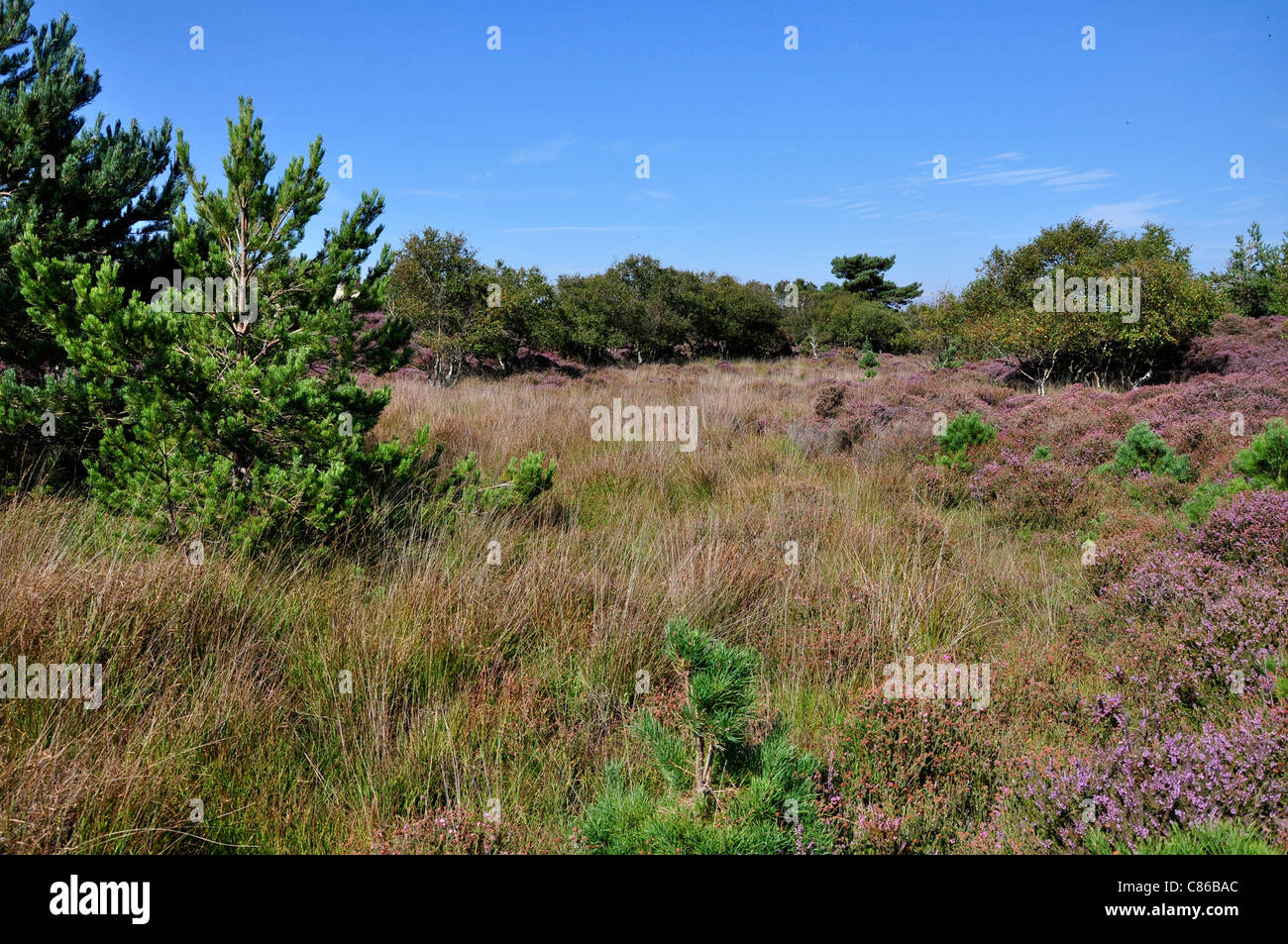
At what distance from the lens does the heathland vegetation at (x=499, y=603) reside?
7.30 feet

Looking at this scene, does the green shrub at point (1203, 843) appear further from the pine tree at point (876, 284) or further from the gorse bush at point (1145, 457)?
the pine tree at point (876, 284)

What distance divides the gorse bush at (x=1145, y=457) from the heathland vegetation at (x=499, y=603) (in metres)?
0.06

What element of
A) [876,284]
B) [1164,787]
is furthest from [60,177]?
[876,284]

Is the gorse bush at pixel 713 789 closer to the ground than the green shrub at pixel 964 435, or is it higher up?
closer to the ground

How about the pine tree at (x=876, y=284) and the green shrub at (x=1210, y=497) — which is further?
the pine tree at (x=876, y=284)

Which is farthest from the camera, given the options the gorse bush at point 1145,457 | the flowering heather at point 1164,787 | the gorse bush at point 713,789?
the gorse bush at point 1145,457

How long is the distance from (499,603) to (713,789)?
2112mm

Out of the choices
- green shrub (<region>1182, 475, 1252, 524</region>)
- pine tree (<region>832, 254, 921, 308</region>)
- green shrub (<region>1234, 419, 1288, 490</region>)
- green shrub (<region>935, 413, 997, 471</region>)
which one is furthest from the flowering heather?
pine tree (<region>832, 254, 921, 308</region>)

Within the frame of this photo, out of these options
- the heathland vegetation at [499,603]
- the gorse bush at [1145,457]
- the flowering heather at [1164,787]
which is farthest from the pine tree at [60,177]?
the gorse bush at [1145,457]

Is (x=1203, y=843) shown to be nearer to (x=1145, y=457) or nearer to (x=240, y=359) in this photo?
(x=240, y=359)

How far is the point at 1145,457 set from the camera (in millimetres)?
7004

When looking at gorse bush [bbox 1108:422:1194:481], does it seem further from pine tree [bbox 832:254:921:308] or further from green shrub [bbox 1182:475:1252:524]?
pine tree [bbox 832:254:921:308]
